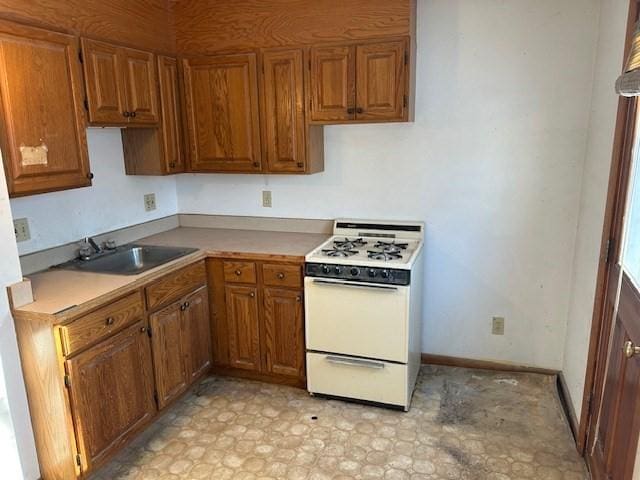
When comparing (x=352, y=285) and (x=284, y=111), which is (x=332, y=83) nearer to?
(x=284, y=111)

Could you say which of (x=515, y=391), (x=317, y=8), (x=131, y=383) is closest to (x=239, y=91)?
(x=317, y=8)

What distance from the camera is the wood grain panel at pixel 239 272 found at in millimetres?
2947

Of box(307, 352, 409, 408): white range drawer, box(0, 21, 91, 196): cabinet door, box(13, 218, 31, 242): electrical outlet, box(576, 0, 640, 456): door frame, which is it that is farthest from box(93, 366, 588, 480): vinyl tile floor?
box(0, 21, 91, 196): cabinet door

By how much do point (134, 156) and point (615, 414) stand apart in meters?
2.92

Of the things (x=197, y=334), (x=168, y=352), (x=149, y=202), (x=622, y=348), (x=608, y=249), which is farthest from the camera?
(x=149, y=202)

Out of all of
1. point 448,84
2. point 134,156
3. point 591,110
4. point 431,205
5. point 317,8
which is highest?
point 317,8

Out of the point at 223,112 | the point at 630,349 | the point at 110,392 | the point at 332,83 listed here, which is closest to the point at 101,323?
the point at 110,392

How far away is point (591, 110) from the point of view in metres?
2.70

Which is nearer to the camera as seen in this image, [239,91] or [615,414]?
[615,414]

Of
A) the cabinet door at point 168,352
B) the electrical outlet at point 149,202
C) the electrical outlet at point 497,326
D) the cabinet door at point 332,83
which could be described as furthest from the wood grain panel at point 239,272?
the electrical outlet at point 497,326

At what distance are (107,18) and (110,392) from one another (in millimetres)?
1919

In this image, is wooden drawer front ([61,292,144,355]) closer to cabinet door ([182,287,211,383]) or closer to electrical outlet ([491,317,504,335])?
cabinet door ([182,287,211,383])

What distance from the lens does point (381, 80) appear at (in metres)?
2.78

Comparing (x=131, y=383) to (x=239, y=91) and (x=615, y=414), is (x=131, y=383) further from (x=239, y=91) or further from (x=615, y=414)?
(x=615, y=414)
